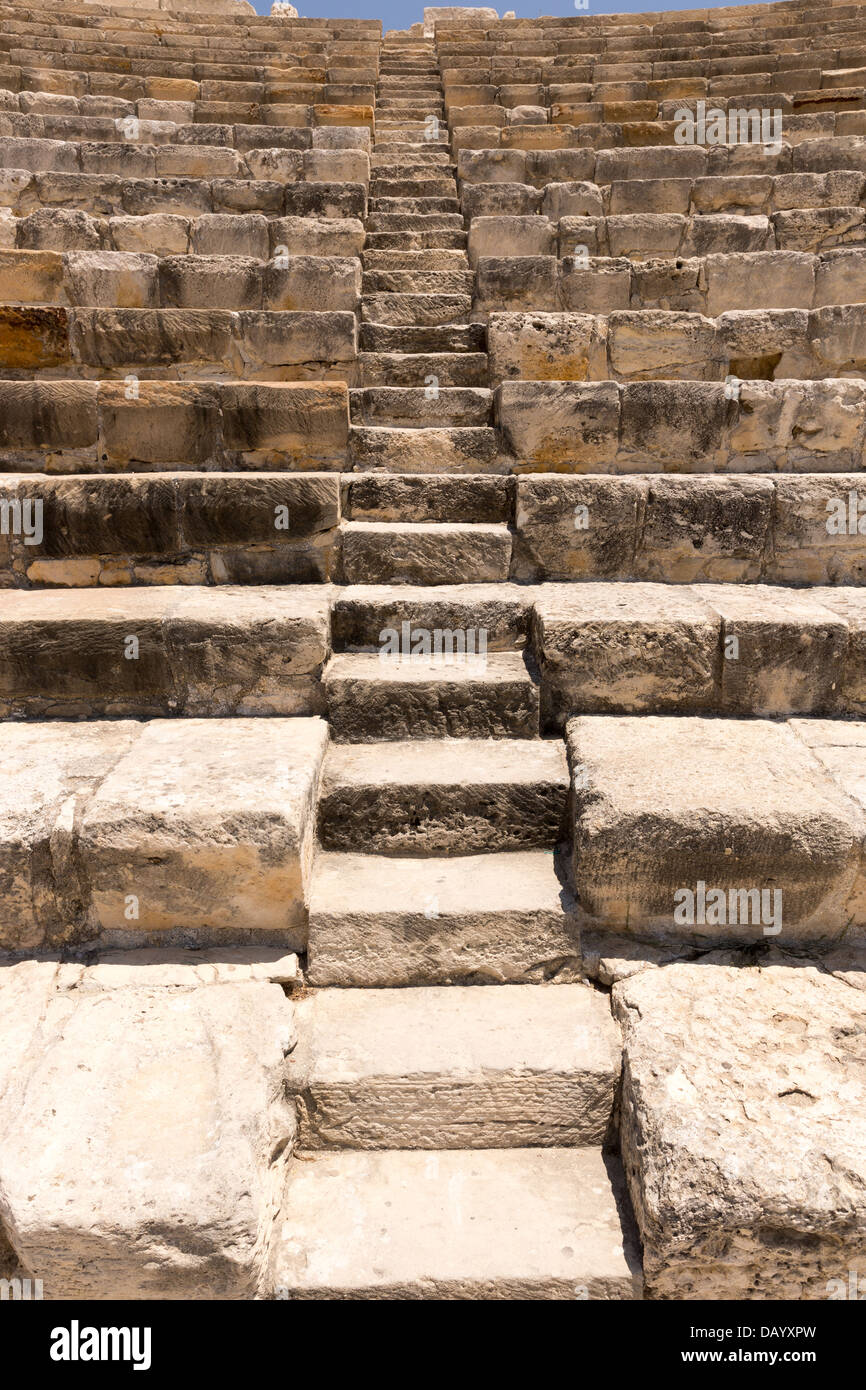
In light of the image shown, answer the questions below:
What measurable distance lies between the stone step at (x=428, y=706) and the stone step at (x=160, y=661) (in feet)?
0.48

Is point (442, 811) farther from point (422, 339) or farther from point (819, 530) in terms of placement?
point (422, 339)

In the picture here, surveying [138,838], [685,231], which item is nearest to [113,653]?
[138,838]

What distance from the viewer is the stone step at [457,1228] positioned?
1.76 m

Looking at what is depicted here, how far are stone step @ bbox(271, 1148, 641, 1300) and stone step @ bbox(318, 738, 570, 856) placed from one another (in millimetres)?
877

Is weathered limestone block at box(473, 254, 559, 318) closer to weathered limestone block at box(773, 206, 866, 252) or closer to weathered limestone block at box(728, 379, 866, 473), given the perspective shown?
weathered limestone block at box(728, 379, 866, 473)

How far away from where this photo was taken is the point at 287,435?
3857 mm

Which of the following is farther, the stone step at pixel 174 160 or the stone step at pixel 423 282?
the stone step at pixel 174 160

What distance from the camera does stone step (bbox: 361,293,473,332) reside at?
498 centimetres

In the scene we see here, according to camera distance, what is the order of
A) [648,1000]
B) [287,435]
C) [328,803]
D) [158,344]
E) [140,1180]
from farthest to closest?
[158,344] < [287,435] < [328,803] < [648,1000] < [140,1180]

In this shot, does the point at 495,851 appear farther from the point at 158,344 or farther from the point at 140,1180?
the point at 158,344

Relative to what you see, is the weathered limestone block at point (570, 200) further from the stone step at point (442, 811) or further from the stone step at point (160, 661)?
the stone step at point (442, 811)

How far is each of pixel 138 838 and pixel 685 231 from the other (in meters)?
5.49

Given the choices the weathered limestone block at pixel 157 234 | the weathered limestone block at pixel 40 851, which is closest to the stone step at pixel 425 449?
the weathered limestone block at pixel 40 851
